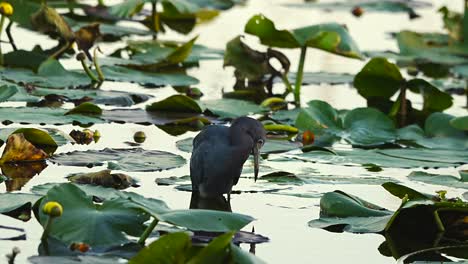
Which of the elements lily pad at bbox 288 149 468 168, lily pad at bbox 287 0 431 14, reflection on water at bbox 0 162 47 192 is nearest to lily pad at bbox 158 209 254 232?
reflection on water at bbox 0 162 47 192

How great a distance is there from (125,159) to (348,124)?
1.37 meters

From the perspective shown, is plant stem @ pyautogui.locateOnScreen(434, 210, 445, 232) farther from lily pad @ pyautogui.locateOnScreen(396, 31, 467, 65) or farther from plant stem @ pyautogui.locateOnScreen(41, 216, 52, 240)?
lily pad @ pyautogui.locateOnScreen(396, 31, 467, 65)

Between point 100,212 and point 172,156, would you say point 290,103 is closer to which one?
point 172,156

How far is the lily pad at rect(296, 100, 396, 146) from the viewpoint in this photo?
5.62 m

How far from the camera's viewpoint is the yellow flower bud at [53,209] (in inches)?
131

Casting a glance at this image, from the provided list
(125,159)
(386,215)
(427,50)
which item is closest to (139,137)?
(125,159)

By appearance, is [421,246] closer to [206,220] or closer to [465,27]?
[206,220]

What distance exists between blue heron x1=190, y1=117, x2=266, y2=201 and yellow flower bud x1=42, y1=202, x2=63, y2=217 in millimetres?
1070

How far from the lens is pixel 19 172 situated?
4531mm

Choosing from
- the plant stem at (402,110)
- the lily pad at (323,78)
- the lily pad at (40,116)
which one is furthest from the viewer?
the lily pad at (323,78)

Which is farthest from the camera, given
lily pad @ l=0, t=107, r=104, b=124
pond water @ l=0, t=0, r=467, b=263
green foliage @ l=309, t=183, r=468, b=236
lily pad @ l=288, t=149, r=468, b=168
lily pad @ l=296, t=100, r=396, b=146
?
lily pad @ l=296, t=100, r=396, b=146

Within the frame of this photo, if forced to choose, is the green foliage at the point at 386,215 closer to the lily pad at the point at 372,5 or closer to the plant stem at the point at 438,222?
the plant stem at the point at 438,222

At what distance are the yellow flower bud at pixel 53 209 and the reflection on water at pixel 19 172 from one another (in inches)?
37.8

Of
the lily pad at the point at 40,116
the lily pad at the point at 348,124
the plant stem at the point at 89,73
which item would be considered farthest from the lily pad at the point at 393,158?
the plant stem at the point at 89,73
